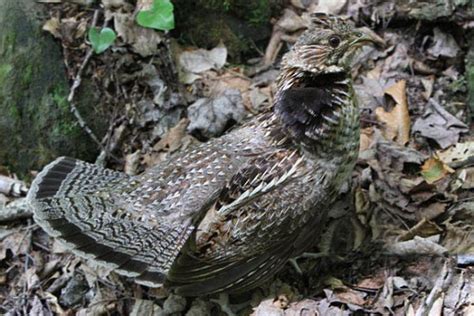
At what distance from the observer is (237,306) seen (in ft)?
15.7

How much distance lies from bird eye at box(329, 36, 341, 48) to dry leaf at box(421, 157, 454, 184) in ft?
4.23

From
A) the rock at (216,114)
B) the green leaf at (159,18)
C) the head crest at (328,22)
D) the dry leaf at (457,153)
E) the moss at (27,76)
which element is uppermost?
the head crest at (328,22)

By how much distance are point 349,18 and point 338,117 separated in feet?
6.53

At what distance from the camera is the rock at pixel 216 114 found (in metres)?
5.65

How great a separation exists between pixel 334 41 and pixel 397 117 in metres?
1.31

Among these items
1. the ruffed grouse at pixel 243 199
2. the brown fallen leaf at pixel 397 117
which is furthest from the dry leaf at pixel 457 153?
the ruffed grouse at pixel 243 199

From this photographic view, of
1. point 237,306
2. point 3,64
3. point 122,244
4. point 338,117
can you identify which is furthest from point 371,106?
point 3,64

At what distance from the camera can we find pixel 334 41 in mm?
4504

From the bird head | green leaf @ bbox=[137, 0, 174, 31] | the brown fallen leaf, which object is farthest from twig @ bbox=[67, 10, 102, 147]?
the brown fallen leaf

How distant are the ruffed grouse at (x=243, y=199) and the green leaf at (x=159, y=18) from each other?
1.19 meters

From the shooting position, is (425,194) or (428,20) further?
(428,20)

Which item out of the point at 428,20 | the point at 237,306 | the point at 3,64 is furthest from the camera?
the point at 428,20

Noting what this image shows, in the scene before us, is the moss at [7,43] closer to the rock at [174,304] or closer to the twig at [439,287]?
the rock at [174,304]

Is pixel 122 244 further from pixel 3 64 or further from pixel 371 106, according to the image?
pixel 371 106
